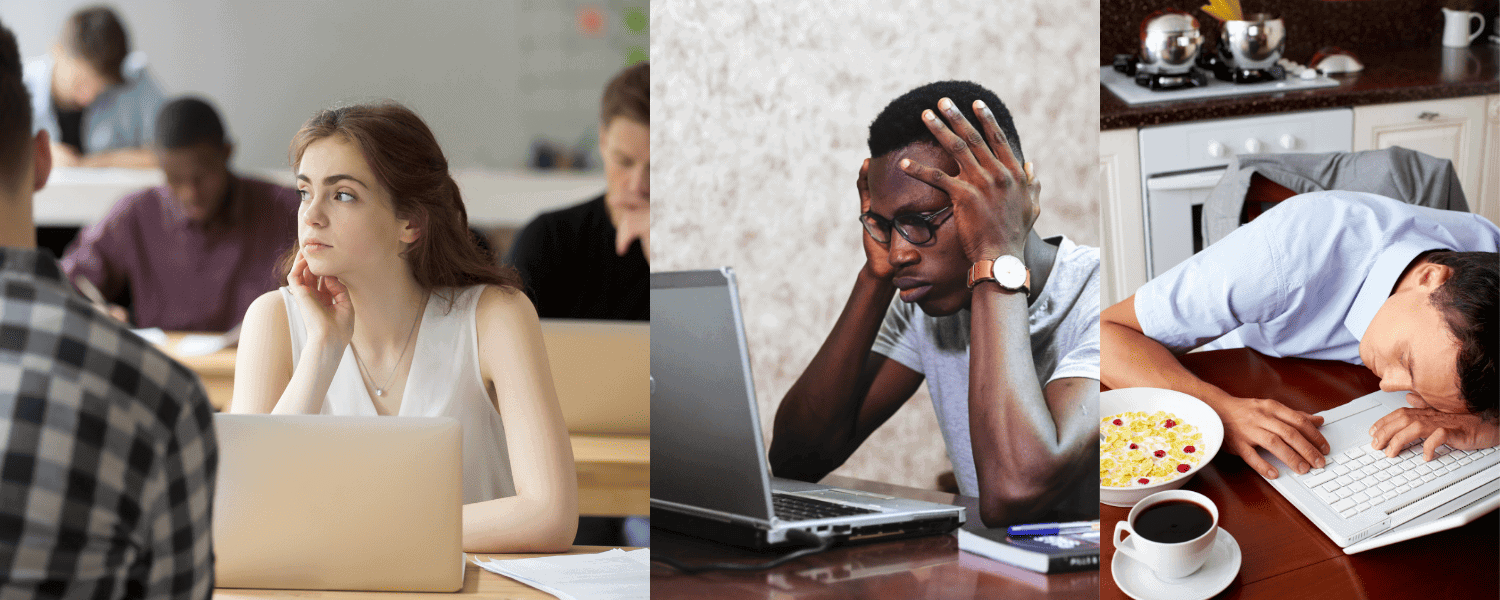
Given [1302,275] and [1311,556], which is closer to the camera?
[1311,556]

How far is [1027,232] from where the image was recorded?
118 centimetres

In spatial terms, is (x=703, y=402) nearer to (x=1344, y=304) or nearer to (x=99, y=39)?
(x=99, y=39)

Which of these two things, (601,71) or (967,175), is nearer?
(967,175)

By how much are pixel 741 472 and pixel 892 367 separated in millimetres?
220

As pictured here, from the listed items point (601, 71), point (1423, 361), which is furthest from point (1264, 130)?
point (601, 71)

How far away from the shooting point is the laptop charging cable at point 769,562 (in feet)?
3.92

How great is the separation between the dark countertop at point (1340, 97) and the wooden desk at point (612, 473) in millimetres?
1551

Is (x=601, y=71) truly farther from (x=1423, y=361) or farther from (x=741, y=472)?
(x=1423, y=361)

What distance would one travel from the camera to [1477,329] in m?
1.41

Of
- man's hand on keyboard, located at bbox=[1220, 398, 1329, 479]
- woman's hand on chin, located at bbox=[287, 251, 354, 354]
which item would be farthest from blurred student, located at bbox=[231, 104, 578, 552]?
man's hand on keyboard, located at bbox=[1220, 398, 1329, 479]

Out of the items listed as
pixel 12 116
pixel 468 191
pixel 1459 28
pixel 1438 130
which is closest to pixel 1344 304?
pixel 1438 130

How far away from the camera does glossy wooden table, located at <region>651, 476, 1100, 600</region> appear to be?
1.18m

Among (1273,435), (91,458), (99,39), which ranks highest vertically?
(99,39)

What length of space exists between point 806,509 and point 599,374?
12.5 inches
